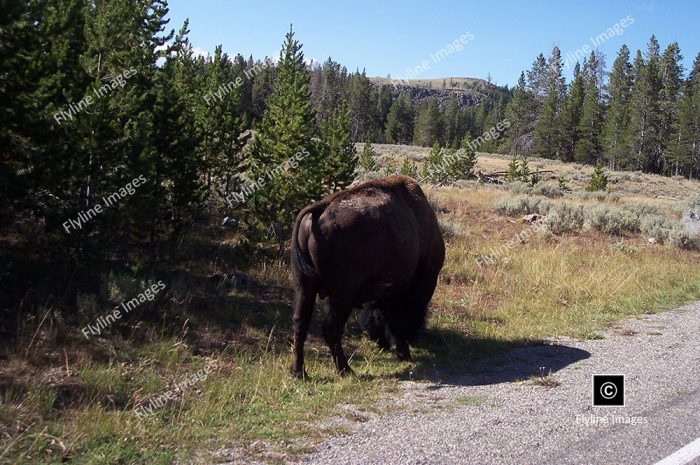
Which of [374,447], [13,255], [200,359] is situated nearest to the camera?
[374,447]

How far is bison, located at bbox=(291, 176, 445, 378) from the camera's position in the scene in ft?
20.0

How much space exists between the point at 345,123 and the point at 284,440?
13.1m

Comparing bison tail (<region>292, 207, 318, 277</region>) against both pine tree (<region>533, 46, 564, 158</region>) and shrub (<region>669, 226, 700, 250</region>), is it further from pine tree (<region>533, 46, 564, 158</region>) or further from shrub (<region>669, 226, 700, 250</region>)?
pine tree (<region>533, 46, 564, 158</region>)

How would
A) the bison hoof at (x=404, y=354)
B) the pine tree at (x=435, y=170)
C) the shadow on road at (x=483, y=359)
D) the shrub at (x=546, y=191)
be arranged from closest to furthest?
the shadow on road at (x=483, y=359), the bison hoof at (x=404, y=354), the shrub at (x=546, y=191), the pine tree at (x=435, y=170)

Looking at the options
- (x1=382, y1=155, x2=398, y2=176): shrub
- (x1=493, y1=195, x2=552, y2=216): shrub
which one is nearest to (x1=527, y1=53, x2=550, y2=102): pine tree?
(x1=382, y1=155, x2=398, y2=176): shrub

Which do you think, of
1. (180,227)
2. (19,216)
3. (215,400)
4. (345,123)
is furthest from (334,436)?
(345,123)

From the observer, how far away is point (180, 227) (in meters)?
12.6

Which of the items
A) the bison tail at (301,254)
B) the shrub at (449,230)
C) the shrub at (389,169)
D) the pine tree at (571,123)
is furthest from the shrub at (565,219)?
the pine tree at (571,123)

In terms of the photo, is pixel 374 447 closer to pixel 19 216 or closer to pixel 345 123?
pixel 19 216

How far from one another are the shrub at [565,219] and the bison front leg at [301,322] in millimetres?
13769

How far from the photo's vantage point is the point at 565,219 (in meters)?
18.7

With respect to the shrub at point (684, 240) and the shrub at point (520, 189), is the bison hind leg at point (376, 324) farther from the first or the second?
the shrub at point (520, 189)

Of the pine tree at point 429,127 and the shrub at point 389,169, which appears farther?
the pine tree at point 429,127

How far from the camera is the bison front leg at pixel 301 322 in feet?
20.0
